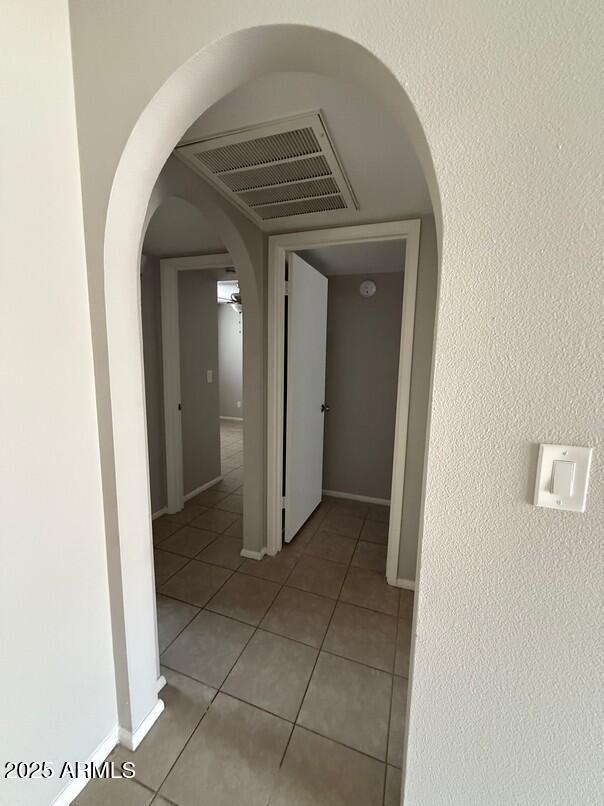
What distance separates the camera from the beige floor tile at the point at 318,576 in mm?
2018

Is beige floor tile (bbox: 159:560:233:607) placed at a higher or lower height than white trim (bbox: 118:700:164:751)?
lower

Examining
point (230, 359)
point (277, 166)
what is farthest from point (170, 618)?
point (230, 359)

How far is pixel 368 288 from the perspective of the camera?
119 inches

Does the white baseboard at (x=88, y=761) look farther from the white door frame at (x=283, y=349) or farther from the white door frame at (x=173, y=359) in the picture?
the white door frame at (x=173, y=359)

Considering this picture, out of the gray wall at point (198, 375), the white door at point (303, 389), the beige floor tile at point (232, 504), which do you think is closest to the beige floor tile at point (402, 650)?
the white door at point (303, 389)

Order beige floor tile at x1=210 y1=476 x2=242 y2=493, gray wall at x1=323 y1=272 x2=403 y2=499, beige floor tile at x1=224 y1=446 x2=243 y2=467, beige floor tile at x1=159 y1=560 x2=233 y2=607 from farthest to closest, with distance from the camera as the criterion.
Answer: beige floor tile at x1=224 y1=446 x2=243 y2=467 < beige floor tile at x1=210 y1=476 x2=242 y2=493 < gray wall at x1=323 y1=272 x2=403 y2=499 < beige floor tile at x1=159 y1=560 x2=233 y2=607

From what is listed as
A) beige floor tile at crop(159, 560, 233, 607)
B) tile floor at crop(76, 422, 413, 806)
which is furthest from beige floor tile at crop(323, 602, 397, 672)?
beige floor tile at crop(159, 560, 233, 607)

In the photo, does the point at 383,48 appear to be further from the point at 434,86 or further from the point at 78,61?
the point at 78,61

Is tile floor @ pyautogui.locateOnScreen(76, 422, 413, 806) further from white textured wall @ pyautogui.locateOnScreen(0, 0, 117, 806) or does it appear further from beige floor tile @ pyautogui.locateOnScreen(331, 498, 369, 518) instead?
beige floor tile @ pyautogui.locateOnScreen(331, 498, 369, 518)

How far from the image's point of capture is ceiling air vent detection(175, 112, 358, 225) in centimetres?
121

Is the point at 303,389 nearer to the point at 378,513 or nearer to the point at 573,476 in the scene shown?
Answer: the point at 378,513

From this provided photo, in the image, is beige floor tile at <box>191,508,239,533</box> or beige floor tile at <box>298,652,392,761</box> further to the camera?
beige floor tile at <box>191,508,239,533</box>

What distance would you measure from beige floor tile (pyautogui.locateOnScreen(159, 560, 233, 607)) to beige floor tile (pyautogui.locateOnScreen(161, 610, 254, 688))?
5.9 inches

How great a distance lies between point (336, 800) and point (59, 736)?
35.0 inches
